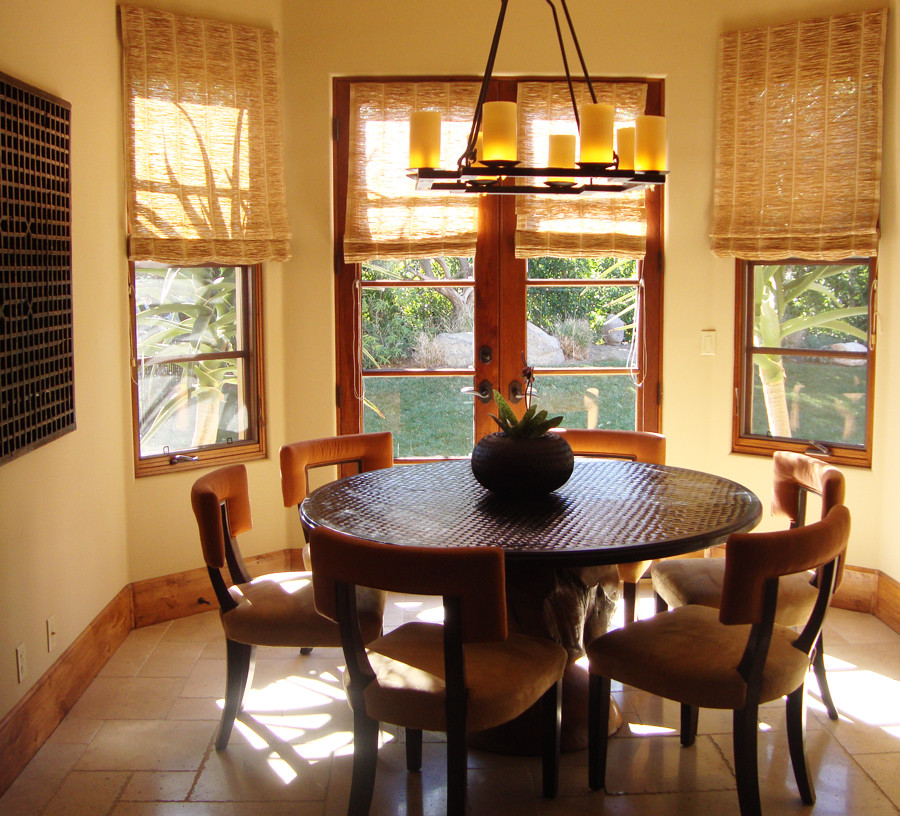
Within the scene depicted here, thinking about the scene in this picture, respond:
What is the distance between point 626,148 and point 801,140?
5.84 ft

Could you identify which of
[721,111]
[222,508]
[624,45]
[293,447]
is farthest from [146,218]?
[721,111]

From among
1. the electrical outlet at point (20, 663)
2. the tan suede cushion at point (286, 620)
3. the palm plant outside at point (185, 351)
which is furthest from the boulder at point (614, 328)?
the electrical outlet at point (20, 663)

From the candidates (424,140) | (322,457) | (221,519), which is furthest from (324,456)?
(424,140)

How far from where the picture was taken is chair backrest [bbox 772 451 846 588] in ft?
9.36

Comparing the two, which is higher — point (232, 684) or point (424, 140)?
point (424, 140)

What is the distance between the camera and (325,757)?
2.94 m

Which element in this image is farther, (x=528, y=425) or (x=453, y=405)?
(x=453, y=405)

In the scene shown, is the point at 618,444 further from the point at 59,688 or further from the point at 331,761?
the point at 59,688

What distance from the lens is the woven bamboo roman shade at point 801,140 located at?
4.03 meters

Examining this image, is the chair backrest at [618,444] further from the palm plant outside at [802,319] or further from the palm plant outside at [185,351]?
the palm plant outside at [185,351]

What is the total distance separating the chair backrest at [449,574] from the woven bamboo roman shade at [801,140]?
2.70 metres

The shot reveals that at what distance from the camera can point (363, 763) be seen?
2.41 meters

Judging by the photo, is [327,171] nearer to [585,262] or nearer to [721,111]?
[585,262]

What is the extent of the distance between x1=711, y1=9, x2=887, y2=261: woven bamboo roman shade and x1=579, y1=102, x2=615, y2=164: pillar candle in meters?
1.86
